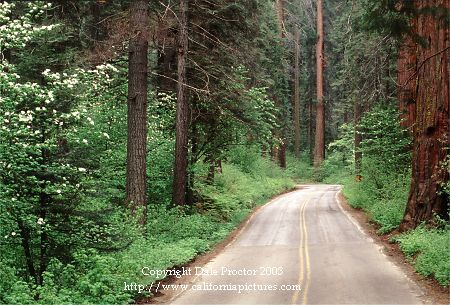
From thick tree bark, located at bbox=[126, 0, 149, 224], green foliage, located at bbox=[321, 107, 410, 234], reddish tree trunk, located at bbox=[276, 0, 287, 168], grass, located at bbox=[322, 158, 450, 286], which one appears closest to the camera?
grass, located at bbox=[322, 158, 450, 286]

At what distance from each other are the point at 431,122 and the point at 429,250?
4.26m

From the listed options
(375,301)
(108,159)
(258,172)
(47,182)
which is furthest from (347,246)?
(258,172)

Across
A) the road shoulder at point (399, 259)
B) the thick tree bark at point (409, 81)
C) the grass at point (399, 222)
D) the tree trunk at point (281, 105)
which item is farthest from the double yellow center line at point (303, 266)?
the tree trunk at point (281, 105)

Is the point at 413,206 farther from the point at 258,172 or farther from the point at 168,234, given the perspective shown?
the point at 258,172

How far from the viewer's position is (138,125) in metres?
13.0

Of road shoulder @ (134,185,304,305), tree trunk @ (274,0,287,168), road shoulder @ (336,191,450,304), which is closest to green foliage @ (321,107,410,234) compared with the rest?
road shoulder @ (336,191,450,304)

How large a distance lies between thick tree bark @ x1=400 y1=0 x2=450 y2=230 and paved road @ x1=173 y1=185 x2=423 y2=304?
2.20m

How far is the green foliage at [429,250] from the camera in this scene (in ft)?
32.5

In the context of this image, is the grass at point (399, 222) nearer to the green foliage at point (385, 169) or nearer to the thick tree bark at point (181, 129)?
the green foliage at point (385, 169)

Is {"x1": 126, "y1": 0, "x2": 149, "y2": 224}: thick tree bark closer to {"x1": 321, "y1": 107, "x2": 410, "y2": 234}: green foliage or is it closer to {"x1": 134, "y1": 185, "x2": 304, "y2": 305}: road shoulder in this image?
{"x1": 134, "y1": 185, "x2": 304, "y2": 305}: road shoulder

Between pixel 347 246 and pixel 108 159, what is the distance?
822 centimetres

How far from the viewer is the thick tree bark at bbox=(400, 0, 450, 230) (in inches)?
521

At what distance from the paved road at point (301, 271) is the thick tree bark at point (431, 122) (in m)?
2.20

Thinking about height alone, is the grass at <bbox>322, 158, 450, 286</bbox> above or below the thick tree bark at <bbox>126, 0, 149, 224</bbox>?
below
